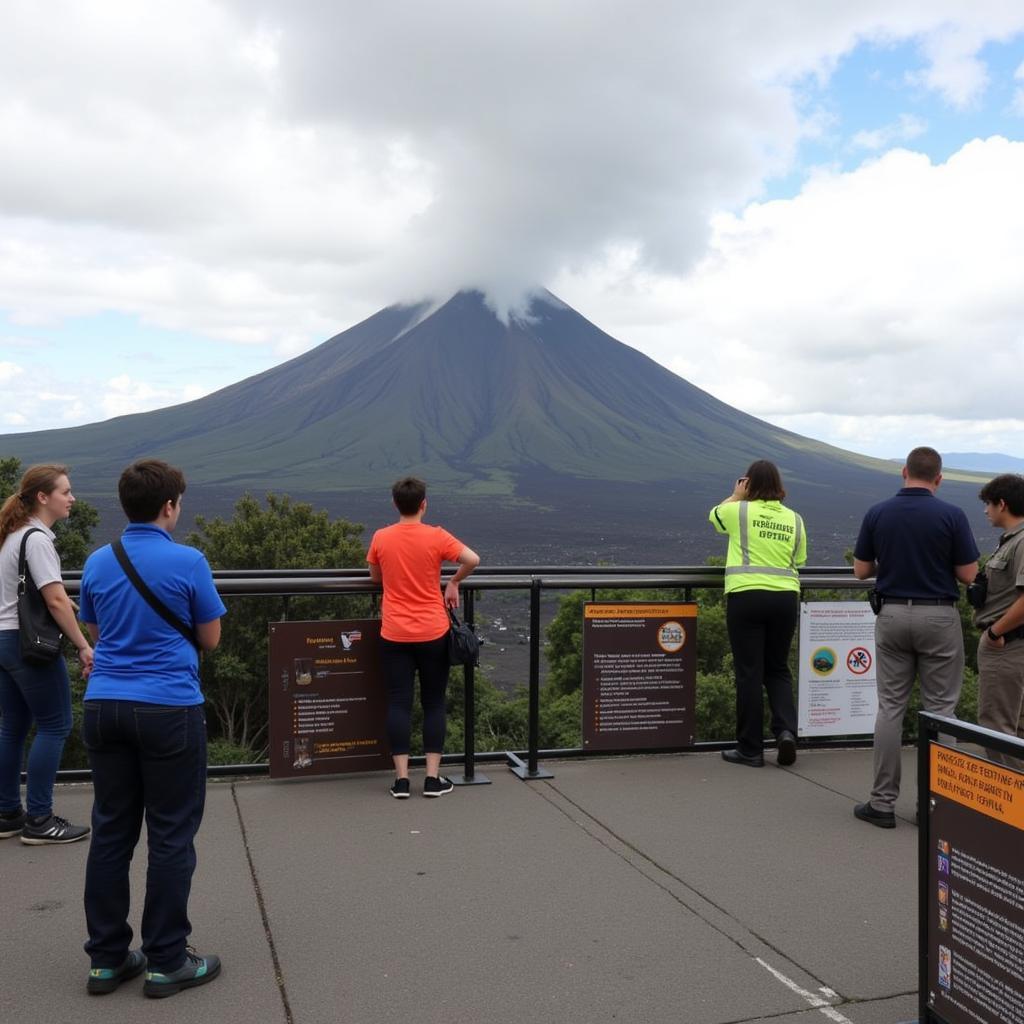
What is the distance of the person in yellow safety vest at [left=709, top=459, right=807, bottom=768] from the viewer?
6242 mm

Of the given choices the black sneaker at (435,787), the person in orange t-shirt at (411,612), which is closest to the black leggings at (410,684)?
the person in orange t-shirt at (411,612)

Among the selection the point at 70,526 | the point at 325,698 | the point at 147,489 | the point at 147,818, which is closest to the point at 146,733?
the point at 147,818

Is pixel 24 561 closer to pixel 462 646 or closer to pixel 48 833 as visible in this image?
pixel 48 833

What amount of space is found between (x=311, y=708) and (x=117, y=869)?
2508mm

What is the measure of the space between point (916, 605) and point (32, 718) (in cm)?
435

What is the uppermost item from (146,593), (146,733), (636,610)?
(146,593)

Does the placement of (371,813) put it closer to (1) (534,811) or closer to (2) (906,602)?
(1) (534,811)

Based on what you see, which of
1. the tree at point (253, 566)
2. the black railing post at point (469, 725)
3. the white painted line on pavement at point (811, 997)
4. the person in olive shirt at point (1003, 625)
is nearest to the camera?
the white painted line on pavement at point (811, 997)

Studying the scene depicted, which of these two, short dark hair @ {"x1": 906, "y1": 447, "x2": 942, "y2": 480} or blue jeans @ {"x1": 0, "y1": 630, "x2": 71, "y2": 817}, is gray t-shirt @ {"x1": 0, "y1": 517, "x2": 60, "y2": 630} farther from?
short dark hair @ {"x1": 906, "y1": 447, "x2": 942, "y2": 480}

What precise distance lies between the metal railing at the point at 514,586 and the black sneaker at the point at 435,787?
23 cm

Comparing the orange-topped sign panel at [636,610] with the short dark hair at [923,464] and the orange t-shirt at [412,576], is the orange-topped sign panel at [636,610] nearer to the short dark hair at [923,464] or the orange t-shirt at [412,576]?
the orange t-shirt at [412,576]

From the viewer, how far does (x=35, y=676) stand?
14.9 ft

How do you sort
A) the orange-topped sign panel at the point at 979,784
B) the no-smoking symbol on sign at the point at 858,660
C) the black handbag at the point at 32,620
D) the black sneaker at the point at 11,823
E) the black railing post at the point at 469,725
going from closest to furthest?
1. the orange-topped sign panel at the point at 979,784
2. the black handbag at the point at 32,620
3. the black sneaker at the point at 11,823
4. the black railing post at the point at 469,725
5. the no-smoking symbol on sign at the point at 858,660

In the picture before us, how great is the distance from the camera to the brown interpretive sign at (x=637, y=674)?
6395mm
